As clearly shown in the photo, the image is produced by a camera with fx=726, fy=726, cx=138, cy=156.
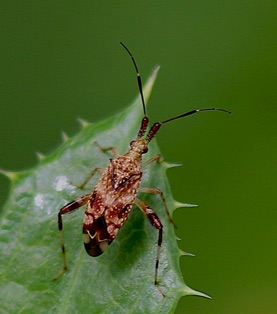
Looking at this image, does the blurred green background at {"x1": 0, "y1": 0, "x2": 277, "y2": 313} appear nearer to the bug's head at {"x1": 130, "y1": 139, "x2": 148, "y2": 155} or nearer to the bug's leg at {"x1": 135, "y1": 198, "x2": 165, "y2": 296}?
the bug's head at {"x1": 130, "y1": 139, "x2": 148, "y2": 155}

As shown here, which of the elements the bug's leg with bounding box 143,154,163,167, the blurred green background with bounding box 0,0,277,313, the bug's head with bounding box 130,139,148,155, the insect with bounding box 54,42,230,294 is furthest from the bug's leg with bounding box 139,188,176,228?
the blurred green background with bounding box 0,0,277,313

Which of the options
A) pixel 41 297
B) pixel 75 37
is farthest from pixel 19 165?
pixel 41 297

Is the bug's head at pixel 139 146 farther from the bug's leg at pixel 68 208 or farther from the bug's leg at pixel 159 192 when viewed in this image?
the bug's leg at pixel 68 208

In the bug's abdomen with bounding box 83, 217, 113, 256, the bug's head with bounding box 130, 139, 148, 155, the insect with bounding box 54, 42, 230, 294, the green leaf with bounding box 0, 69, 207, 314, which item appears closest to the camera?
the green leaf with bounding box 0, 69, 207, 314

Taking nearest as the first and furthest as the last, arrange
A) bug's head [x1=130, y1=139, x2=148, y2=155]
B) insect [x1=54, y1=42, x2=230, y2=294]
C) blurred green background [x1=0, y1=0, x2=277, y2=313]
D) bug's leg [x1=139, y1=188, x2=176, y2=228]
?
insect [x1=54, y1=42, x2=230, y2=294], bug's leg [x1=139, y1=188, x2=176, y2=228], bug's head [x1=130, y1=139, x2=148, y2=155], blurred green background [x1=0, y1=0, x2=277, y2=313]

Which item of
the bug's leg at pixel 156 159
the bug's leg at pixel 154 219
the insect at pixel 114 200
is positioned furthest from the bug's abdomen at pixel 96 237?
the bug's leg at pixel 156 159


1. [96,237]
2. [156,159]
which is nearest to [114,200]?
[156,159]

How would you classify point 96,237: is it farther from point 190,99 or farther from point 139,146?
point 190,99

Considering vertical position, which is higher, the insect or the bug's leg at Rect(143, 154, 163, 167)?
the bug's leg at Rect(143, 154, 163, 167)
